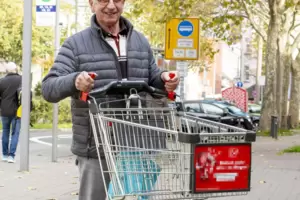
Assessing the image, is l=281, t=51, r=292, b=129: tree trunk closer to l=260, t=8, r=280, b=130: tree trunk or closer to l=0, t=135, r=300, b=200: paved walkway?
l=260, t=8, r=280, b=130: tree trunk

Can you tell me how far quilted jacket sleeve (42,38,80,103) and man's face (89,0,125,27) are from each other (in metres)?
0.25

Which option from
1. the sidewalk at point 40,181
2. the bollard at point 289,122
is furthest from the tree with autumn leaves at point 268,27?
the sidewalk at point 40,181

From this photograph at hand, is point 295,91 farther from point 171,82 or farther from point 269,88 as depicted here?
point 171,82

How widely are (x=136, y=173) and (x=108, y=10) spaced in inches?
45.9

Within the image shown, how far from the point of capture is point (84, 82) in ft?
13.8

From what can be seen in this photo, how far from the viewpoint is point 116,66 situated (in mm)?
4844

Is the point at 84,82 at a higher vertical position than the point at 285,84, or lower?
lower

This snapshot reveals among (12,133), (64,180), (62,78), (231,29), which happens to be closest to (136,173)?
(62,78)

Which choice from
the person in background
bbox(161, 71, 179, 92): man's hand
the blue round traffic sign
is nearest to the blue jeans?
the person in background

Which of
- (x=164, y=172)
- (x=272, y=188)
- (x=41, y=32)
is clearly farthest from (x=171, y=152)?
(x=41, y=32)

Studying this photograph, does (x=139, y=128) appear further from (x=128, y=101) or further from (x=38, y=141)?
(x=38, y=141)

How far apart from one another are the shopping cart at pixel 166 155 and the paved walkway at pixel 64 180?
18.3 feet

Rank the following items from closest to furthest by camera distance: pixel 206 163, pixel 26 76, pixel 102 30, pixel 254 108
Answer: pixel 206 163
pixel 102 30
pixel 26 76
pixel 254 108

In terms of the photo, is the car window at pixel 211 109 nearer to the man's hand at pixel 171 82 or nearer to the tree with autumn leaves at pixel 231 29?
the tree with autumn leaves at pixel 231 29
